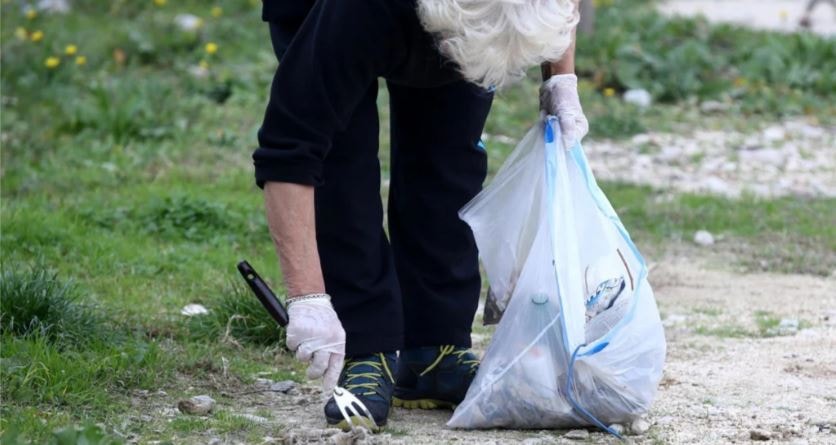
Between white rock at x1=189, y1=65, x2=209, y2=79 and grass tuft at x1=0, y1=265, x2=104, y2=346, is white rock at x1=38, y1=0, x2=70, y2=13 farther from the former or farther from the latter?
grass tuft at x1=0, y1=265, x2=104, y2=346

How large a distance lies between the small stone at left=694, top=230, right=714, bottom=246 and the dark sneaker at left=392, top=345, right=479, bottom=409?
7.63 ft

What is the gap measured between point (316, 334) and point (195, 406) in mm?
496

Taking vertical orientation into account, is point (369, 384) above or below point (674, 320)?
above

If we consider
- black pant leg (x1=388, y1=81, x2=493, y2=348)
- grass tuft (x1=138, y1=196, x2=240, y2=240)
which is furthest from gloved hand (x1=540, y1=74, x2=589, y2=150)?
grass tuft (x1=138, y1=196, x2=240, y2=240)

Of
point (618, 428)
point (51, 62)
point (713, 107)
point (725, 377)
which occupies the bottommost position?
point (713, 107)

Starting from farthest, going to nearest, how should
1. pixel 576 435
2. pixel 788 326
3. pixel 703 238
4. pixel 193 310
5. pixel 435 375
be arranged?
1. pixel 703 238
2. pixel 788 326
3. pixel 193 310
4. pixel 435 375
5. pixel 576 435

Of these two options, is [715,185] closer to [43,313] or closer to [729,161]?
[729,161]

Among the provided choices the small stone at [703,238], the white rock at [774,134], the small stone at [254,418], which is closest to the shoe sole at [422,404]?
the small stone at [254,418]

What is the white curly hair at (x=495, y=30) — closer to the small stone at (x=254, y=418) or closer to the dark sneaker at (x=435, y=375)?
the dark sneaker at (x=435, y=375)

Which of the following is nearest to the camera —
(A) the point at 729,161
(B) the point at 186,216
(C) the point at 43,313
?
(C) the point at 43,313

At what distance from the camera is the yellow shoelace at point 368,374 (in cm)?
301

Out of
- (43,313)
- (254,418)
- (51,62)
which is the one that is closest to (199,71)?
(51,62)

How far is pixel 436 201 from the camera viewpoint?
3.14 meters

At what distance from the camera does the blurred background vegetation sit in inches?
133
